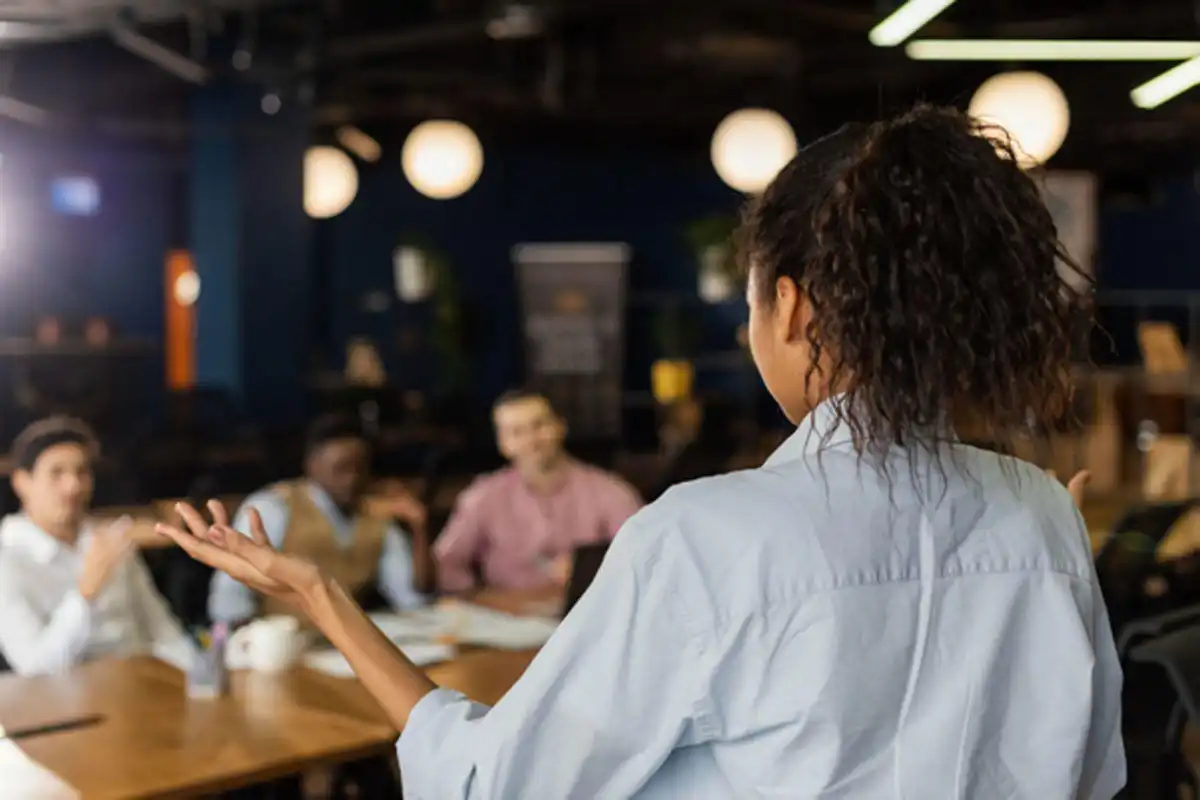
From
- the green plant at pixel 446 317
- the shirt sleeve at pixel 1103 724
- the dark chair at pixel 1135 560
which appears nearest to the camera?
the shirt sleeve at pixel 1103 724

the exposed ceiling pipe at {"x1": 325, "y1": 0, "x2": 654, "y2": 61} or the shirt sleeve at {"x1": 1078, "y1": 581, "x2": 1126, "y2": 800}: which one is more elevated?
the exposed ceiling pipe at {"x1": 325, "y1": 0, "x2": 654, "y2": 61}

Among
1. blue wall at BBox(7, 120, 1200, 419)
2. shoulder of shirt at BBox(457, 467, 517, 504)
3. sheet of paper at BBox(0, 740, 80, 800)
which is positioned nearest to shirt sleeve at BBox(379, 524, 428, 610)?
shoulder of shirt at BBox(457, 467, 517, 504)

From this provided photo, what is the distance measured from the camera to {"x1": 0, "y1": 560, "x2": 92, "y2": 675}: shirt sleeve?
3.17m

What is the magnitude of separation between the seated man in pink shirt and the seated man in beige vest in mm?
292

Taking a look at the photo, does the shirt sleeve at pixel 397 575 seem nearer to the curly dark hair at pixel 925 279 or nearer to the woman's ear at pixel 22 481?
the woman's ear at pixel 22 481

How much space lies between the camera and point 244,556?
1.36 meters

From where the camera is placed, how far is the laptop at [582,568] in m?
2.91

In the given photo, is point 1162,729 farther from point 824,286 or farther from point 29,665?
point 29,665

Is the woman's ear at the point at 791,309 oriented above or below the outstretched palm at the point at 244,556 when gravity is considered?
above

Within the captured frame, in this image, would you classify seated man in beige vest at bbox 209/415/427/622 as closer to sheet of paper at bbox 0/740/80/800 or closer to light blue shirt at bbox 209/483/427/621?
light blue shirt at bbox 209/483/427/621

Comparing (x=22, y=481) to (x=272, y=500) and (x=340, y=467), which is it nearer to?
(x=272, y=500)

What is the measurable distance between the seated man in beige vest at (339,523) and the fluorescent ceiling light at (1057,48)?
2.83 m

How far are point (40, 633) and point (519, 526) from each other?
5.92 feet

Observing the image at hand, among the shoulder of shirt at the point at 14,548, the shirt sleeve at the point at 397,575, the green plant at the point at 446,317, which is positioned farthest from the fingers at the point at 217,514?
the green plant at the point at 446,317
